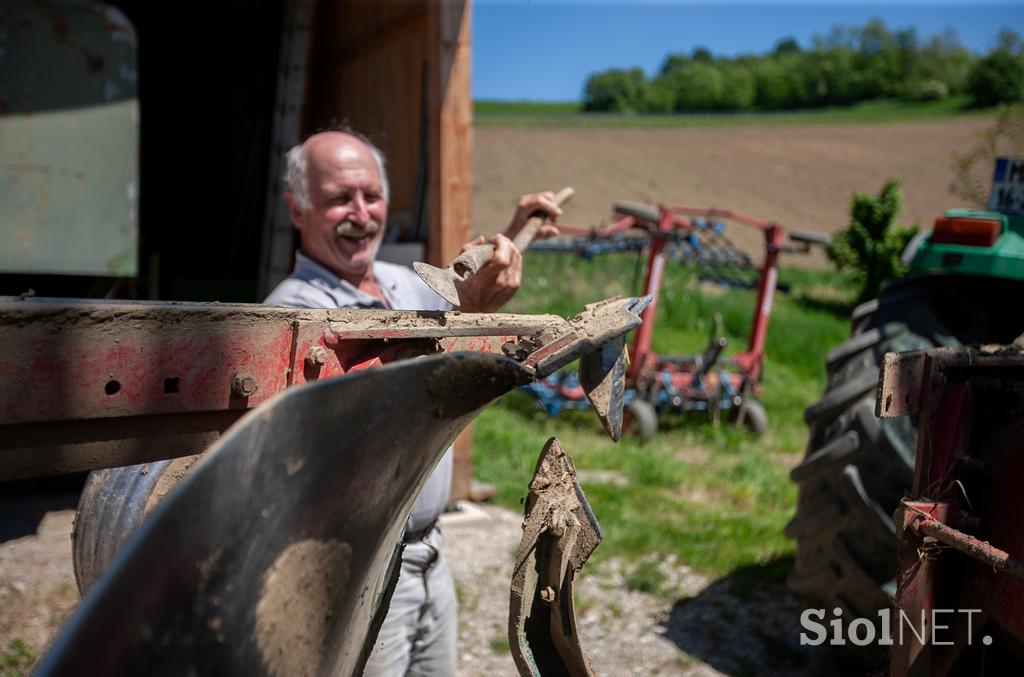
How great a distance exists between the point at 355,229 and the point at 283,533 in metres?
1.32

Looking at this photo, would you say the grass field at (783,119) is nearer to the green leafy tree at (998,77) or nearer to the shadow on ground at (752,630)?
the green leafy tree at (998,77)

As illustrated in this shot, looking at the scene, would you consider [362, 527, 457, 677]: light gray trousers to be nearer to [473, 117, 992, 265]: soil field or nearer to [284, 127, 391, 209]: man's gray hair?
[284, 127, 391, 209]: man's gray hair

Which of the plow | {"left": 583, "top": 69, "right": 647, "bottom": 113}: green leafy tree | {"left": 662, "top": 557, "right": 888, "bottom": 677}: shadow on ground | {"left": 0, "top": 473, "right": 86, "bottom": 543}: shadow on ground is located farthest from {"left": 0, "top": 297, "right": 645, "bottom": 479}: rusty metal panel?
{"left": 583, "top": 69, "right": 647, "bottom": 113}: green leafy tree

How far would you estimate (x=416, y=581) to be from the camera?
2.11 m

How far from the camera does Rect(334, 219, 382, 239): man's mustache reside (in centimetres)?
225

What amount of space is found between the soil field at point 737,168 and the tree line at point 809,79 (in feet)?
61.6

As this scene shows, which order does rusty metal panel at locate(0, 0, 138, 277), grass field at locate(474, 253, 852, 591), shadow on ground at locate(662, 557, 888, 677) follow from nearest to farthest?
shadow on ground at locate(662, 557, 888, 677)
grass field at locate(474, 253, 852, 591)
rusty metal panel at locate(0, 0, 138, 277)

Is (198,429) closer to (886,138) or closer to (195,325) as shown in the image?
(195,325)

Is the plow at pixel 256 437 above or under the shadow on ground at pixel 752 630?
above

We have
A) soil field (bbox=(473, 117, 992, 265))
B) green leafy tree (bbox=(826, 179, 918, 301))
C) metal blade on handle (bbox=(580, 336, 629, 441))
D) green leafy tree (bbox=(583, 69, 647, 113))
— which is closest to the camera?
metal blade on handle (bbox=(580, 336, 629, 441))

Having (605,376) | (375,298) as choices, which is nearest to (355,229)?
(375,298)

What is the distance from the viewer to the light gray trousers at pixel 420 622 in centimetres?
204

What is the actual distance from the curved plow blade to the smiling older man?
0.64m


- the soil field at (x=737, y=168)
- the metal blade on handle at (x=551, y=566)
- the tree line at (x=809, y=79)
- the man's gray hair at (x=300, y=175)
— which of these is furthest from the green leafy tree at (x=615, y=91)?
the metal blade on handle at (x=551, y=566)
